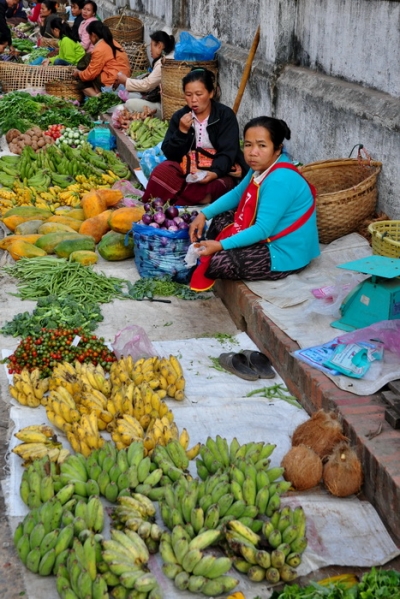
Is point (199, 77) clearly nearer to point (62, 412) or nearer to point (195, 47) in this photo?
point (195, 47)

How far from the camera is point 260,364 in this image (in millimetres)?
4754

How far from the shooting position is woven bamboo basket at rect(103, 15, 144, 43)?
13.8 metres

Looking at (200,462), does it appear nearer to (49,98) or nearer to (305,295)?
(305,295)

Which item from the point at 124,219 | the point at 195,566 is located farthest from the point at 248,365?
the point at 124,219

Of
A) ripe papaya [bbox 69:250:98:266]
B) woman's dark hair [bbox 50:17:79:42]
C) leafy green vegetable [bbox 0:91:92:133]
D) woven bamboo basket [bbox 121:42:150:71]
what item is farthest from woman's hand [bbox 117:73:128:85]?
ripe papaya [bbox 69:250:98:266]

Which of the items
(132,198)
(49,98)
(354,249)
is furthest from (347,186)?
(49,98)

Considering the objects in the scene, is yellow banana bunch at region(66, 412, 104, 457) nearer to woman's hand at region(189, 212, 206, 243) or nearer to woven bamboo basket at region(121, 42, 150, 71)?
woman's hand at region(189, 212, 206, 243)

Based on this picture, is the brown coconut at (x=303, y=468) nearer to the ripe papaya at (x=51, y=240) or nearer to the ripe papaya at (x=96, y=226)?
the ripe papaya at (x=51, y=240)

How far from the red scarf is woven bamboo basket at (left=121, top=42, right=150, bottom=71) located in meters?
8.29

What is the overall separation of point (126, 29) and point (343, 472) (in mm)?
12238

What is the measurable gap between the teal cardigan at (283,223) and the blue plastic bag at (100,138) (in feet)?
17.6

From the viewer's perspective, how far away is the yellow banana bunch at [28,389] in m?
4.28

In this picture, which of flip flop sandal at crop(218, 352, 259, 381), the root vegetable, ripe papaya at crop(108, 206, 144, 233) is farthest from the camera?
the root vegetable

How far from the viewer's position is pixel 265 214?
17.0ft
